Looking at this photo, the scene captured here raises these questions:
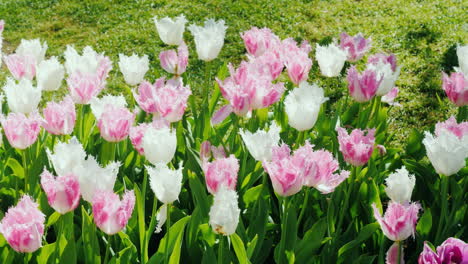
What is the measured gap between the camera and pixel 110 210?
1.75 meters

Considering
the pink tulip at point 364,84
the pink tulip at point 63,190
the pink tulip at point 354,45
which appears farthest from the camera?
the pink tulip at point 354,45

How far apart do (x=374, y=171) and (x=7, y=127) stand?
1.61m

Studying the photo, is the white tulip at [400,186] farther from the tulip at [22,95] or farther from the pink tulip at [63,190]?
the tulip at [22,95]

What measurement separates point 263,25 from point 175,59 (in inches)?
145

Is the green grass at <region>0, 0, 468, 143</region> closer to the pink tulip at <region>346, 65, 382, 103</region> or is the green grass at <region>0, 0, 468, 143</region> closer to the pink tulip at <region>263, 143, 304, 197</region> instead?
the pink tulip at <region>346, 65, 382, 103</region>

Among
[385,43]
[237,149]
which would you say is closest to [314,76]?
[385,43]

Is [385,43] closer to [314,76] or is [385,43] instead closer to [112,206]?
[314,76]

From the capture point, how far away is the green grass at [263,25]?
5641 mm

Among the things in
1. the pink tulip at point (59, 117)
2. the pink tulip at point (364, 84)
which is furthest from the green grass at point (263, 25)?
the pink tulip at point (59, 117)

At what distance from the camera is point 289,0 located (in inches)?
277

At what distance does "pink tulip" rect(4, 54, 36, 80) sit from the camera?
280 centimetres

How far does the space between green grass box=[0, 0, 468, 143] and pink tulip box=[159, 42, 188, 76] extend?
8.00 feet

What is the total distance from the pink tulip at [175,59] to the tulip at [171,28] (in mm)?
72

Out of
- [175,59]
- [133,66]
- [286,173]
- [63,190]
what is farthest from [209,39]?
[63,190]
